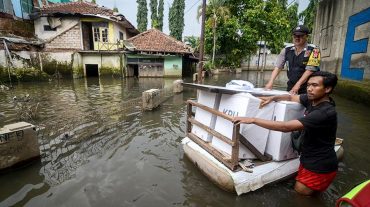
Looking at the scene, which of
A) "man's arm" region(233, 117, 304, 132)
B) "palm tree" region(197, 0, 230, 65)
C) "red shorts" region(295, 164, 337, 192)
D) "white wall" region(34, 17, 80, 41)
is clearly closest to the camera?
"man's arm" region(233, 117, 304, 132)

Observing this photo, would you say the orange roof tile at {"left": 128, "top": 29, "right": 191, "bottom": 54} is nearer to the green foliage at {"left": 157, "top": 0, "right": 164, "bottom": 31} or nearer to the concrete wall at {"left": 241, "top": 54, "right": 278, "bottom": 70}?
the green foliage at {"left": 157, "top": 0, "right": 164, "bottom": 31}

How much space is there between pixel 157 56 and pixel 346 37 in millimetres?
17375

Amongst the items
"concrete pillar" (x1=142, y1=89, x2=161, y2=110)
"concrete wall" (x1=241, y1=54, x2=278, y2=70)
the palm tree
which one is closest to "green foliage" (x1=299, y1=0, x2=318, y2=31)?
"concrete wall" (x1=241, y1=54, x2=278, y2=70)

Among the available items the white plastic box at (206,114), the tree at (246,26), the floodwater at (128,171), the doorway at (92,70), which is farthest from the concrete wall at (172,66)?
the white plastic box at (206,114)

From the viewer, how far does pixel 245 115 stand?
3.76m

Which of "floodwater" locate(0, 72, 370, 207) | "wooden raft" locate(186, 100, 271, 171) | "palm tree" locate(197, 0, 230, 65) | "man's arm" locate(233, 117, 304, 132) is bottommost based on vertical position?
"floodwater" locate(0, 72, 370, 207)

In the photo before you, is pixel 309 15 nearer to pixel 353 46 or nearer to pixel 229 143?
pixel 353 46

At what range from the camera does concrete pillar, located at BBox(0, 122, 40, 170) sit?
4.52 meters

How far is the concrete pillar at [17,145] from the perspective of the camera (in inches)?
178

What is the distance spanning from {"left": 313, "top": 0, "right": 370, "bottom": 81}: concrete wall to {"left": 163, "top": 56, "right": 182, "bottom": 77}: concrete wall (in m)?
13.9

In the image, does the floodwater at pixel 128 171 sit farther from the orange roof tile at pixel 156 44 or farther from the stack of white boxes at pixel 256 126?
the orange roof tile at pixel 156 44

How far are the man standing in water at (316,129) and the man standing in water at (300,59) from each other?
817mm

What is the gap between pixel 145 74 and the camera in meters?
26.2

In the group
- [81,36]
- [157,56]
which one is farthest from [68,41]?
[157,56]
